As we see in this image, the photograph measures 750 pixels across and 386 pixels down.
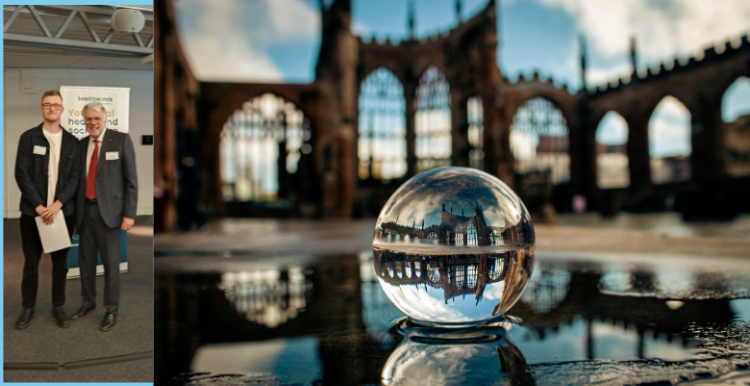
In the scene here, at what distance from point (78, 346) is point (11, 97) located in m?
1.00

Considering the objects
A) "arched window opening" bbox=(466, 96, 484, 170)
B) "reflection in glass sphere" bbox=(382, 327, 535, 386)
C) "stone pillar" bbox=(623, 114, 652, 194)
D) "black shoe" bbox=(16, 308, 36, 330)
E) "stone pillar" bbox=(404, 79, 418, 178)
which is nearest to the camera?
"reflection in glass sphere" bbox=(382, 327, 535, 386)

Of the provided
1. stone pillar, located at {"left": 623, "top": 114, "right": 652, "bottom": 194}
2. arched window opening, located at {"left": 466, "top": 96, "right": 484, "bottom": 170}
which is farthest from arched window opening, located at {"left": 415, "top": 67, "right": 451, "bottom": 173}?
stone pillar, located at {"left": 623, "top": 114, "right": 652, "bottom": 194}

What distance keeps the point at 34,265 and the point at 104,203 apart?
0.35 m

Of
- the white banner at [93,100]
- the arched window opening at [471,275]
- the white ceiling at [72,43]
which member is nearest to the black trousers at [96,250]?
the white banner at [93,100]

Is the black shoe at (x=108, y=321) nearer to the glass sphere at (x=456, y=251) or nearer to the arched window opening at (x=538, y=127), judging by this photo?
the glass sphere at (x=456, y=251)

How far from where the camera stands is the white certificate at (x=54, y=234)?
70.2 inches

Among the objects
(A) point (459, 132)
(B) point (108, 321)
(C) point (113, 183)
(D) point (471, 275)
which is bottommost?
(B) point (108, 321)

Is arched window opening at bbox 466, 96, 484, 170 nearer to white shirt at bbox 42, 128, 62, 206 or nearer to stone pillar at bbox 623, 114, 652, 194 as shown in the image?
stone pillar at bbox 623, 114, 652, 194

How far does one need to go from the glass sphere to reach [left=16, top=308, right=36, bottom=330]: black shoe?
4.46ft

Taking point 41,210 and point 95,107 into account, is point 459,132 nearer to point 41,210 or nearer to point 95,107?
point 95,107

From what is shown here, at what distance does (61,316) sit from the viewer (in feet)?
5.70

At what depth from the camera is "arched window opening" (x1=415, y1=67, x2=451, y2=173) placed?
2914cm

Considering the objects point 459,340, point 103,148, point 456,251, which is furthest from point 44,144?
point 459,340

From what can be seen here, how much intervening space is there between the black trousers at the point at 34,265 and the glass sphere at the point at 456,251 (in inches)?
49.4
